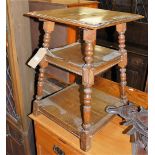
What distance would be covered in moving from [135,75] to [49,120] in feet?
1.66

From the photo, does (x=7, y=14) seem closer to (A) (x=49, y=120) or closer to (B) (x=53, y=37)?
(B) (x=53, y=37)

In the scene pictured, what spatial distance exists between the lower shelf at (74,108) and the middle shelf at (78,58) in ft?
0.84

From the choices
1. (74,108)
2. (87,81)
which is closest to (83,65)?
(87,81)

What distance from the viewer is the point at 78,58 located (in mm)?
942

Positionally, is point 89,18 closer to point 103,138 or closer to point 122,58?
point 122,58

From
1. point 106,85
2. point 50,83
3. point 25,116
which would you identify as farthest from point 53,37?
point 25,116

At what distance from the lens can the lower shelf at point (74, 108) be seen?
0.96 m

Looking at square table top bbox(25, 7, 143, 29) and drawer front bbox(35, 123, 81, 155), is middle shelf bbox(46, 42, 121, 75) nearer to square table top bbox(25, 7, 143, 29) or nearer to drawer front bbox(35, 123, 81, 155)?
square table top bbox(25, 7, 143, 29)

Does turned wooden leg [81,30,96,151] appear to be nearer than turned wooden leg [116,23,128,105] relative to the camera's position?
Yes

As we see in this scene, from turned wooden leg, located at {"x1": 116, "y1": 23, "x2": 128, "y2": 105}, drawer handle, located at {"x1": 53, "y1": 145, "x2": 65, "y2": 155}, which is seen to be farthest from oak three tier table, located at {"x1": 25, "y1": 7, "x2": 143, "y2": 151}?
drawer handle, located at {"x1": 53, "y1": 145, "x2": 65, "y2": 155}

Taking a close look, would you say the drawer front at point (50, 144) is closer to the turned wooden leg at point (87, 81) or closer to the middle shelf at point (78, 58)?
the turned wooden leg at point (87, 81)

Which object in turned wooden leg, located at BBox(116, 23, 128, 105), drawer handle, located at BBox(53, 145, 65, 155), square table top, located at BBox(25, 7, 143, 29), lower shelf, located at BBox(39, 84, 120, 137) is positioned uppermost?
square table top, located at BBox(25, 7, 143, 29)

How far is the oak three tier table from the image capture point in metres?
0.79

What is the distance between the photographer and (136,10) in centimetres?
107
